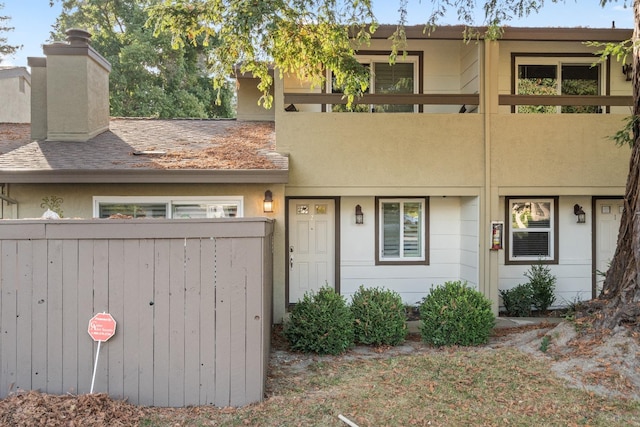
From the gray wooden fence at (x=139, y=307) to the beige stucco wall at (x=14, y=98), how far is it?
1131 centimetres

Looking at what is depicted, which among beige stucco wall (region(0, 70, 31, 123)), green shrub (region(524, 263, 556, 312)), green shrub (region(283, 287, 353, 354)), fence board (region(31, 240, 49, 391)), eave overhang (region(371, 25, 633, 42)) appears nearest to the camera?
fence board (region(31, 240, 49, 391))

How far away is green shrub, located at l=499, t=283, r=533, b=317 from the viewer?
29.5 ft

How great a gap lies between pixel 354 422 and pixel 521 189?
5883 mm

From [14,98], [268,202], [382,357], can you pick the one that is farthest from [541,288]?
[14,98]

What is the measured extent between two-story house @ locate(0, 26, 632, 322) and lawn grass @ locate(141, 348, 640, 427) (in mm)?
3089

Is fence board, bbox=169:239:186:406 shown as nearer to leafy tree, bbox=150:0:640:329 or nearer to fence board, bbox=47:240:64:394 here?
fence board, bbox=47:240:64:394

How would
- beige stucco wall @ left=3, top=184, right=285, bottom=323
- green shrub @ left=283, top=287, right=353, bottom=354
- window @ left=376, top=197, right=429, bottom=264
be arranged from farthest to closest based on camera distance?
window @ left=376, top=197, right=429, bottom=264
beige stucco wall @ left=3, top=184, right=285, bottom=323
green shrub @ left=283, top=287, right=353, bottom=354

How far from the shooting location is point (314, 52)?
Answer: 741 cm

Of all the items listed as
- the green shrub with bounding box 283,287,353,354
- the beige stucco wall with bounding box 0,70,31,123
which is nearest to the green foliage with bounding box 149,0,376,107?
the green shrub with bounding box 283,287,353,354

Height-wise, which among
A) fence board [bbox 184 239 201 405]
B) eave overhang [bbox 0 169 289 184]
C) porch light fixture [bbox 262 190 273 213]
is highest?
eave overhang [bbox 0 169 289 184]

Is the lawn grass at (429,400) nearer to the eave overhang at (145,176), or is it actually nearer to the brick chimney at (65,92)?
the eave overhang at (145,176)

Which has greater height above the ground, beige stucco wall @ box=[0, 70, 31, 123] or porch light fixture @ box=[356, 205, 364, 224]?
beige stucco wall @ box=[0, 70, 31, 123]

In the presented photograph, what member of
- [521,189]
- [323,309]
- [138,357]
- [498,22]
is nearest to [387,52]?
[498,22]

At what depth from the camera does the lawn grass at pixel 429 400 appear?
4.18 meters
